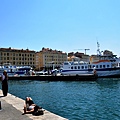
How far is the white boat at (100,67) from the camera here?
73.1m

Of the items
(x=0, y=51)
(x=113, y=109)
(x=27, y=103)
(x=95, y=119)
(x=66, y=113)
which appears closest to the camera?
(x=27, y=103)

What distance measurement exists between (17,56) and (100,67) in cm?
9469

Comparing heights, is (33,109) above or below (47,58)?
below

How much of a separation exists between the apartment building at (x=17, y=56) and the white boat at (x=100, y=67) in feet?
273

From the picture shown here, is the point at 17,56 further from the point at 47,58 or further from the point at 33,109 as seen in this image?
the point at 33,109

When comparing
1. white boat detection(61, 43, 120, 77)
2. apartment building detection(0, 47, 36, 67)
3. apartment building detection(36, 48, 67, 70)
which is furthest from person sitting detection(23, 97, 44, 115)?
apartment building detection(36, 48, 67, 70)

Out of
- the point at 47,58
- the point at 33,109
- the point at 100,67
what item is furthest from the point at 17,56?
the point at 33,109

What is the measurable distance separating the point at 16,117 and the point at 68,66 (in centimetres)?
6783

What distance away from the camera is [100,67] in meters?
74.5

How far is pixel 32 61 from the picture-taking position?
167875 mm

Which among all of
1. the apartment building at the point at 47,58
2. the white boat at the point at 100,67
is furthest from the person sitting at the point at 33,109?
the apartment building at the point at 47,58

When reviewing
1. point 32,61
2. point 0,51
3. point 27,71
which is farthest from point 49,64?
point 27,71

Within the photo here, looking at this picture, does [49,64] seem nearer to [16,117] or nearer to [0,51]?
[0,51]

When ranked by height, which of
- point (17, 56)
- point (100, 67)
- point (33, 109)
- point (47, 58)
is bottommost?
point (33, 109)
